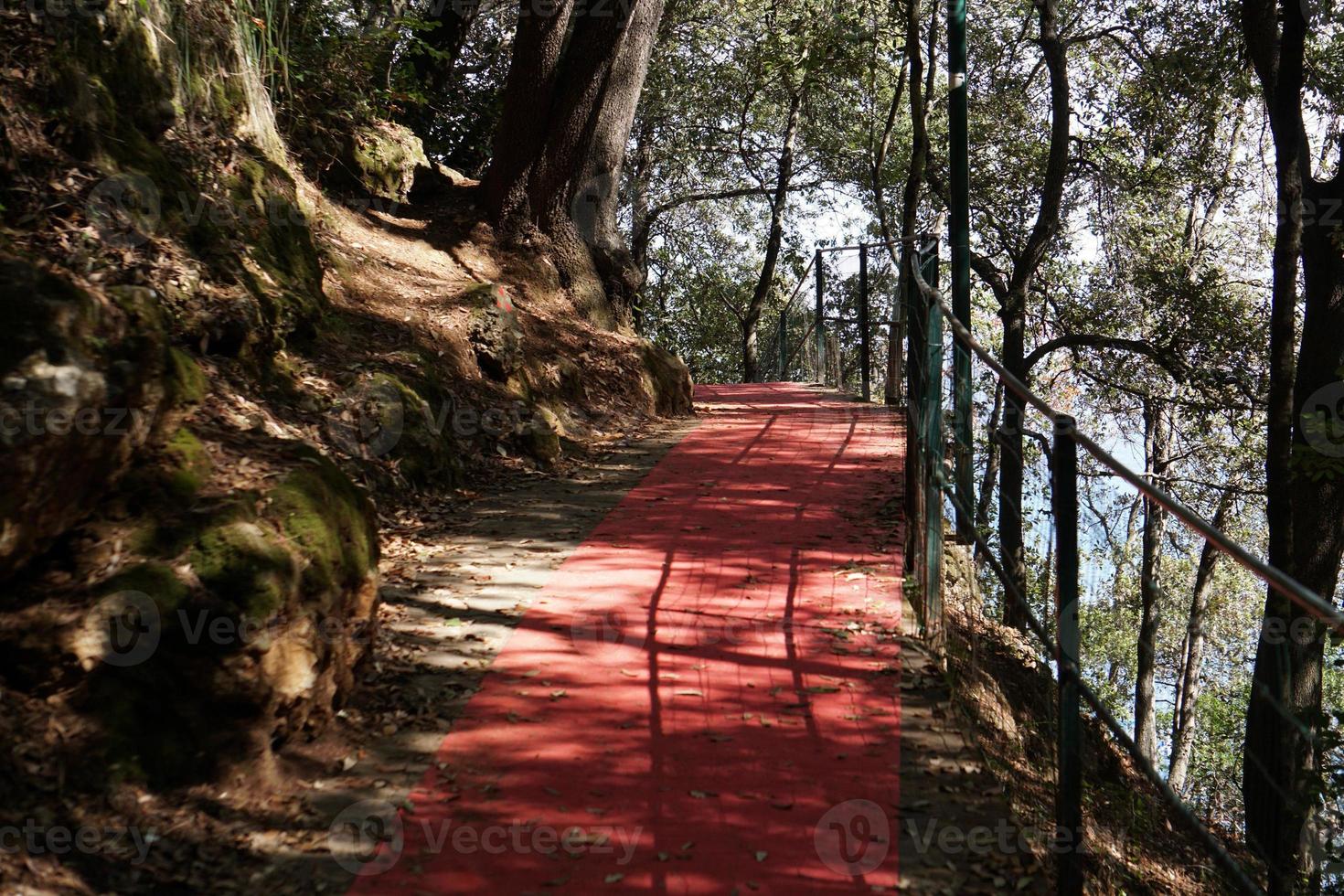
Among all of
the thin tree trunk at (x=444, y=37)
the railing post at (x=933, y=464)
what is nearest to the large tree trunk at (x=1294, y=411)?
the railing post at (x=933, y=464)

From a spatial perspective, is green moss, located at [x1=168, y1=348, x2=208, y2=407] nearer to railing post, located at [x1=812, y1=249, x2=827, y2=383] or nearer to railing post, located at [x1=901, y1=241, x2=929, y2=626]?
railing post, located at [x1=901, y1=241, x2=929, y2=626]

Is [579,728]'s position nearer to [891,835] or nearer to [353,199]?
[891,835]

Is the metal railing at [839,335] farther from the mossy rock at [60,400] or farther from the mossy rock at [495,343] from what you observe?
the mossy rock at [60,400]

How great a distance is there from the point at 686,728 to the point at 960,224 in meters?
4.71

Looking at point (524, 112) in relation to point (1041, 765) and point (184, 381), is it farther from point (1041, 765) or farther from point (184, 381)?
point (1041, 765)

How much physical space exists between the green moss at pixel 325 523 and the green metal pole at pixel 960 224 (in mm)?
3784

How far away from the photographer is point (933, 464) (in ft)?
18.6

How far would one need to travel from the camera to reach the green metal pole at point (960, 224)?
7312 millimetres

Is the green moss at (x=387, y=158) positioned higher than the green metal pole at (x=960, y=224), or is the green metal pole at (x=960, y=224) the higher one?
the green moss at (x=387, y=158)

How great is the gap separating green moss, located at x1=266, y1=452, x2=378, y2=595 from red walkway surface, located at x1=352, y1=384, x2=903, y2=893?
79 cm

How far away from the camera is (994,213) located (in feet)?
65.0

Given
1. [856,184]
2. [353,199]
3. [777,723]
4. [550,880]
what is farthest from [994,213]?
[550,880]

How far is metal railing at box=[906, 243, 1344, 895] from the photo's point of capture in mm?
2715

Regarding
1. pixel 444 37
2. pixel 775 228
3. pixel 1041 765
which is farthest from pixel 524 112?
pixel 775 228
